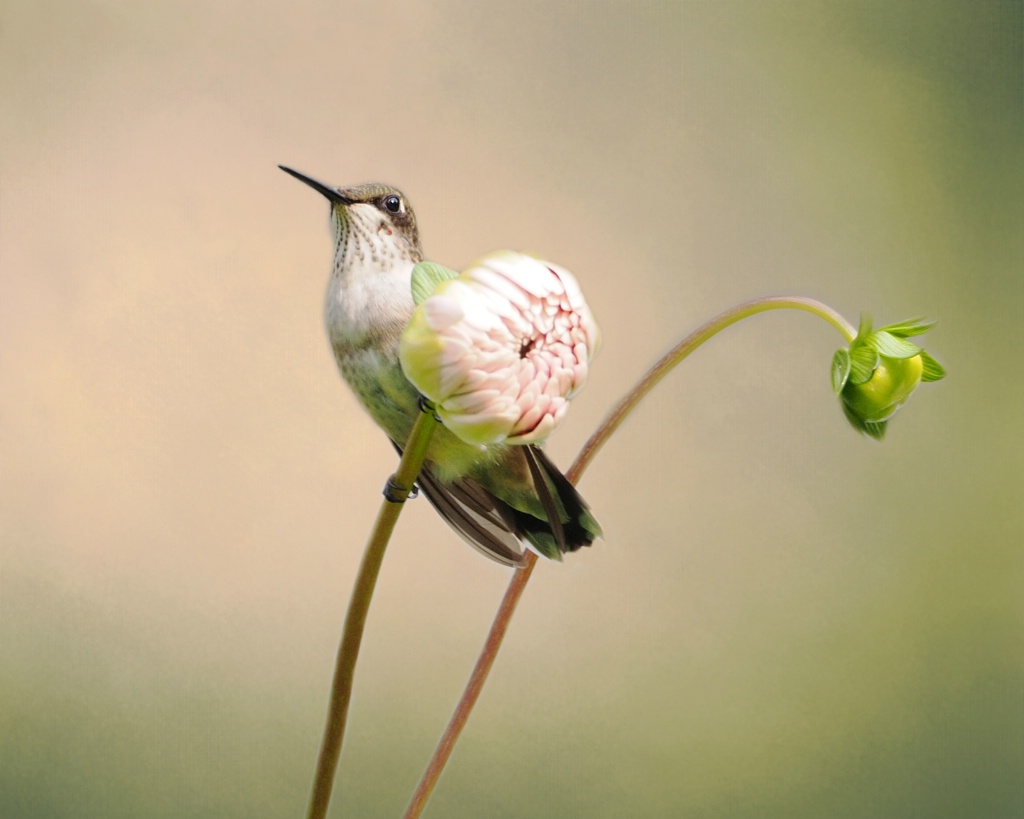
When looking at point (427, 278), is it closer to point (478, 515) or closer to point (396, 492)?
point (396, 492)

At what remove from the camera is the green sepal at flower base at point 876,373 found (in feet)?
1.26

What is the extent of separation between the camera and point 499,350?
0.31 m

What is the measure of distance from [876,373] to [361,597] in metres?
0.20

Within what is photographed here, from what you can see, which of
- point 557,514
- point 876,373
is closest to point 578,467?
point 557,514

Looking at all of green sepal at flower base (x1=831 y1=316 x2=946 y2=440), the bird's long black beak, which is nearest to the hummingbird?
the bird's long black beak

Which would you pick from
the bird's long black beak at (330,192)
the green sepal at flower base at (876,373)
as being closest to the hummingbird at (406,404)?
the bird's long black beak at (330,192)

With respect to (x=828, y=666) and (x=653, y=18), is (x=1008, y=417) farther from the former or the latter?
(x=653, y=18)

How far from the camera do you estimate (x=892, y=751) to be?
992mm

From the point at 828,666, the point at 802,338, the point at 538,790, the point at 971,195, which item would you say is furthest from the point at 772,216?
the point at 538,790

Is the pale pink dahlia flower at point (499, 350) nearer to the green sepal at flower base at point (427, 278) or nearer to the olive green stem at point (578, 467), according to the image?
the green sepal at flower base at point (427, 278)

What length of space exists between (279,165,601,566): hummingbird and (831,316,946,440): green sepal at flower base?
0.11m

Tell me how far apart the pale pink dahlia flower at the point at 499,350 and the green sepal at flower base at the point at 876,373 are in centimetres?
12

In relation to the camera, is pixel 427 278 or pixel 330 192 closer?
pixel 427 278

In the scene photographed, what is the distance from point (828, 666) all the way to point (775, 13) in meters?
0.60
